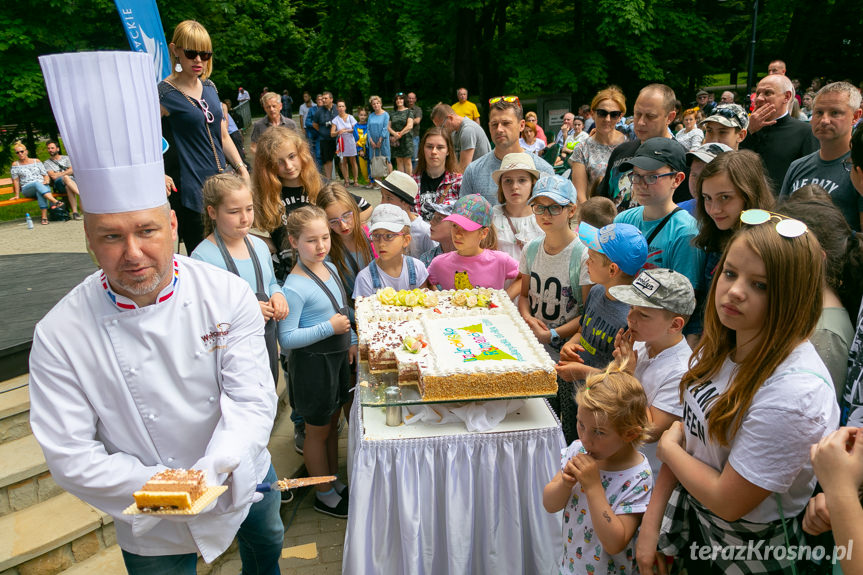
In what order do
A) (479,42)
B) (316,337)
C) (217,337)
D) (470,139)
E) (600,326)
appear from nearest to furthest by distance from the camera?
(217,337)
(600,326)
(316,337)
(470,139)
(479,42)

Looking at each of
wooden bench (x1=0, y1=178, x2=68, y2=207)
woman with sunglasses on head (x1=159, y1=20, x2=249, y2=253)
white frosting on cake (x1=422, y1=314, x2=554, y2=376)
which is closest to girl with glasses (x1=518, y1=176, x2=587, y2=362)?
white frosting on cake (x1=422, y1=314, x2=554, y2=376)

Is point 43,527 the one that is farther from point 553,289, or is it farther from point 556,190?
point 556,190

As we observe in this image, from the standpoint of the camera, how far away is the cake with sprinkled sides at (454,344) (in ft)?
8.61

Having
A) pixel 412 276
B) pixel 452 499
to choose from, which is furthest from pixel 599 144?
pixel 452 499

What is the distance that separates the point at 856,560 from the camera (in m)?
1.41

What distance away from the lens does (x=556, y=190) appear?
11.3ft

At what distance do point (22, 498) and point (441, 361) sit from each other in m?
2.65

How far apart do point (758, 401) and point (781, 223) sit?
0.54 metres

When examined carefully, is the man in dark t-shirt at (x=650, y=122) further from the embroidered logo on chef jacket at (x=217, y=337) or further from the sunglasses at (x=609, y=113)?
the embroidered logo on chef jacket at (x=217, y=337)

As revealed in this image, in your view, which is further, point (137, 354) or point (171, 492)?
point (137, 354)

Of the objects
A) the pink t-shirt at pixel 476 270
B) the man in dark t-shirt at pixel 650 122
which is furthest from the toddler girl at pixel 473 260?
the man in dark t-shirt at pixel 650 122

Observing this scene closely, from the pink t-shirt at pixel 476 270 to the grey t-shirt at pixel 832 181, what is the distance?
1665 mm

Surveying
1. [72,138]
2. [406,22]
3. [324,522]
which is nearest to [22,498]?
[324,522]

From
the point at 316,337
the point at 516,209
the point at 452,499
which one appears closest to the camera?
the point at 452,499
